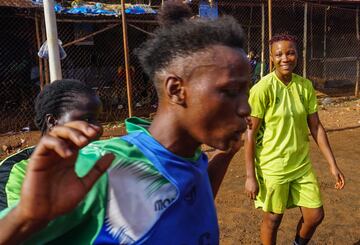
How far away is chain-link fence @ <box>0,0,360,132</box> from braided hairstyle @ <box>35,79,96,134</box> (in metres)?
6.40

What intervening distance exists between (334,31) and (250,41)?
3.58 meters

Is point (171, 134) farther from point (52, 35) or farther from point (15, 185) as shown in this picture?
point (52, 35)

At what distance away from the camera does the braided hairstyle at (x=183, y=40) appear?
1.20m

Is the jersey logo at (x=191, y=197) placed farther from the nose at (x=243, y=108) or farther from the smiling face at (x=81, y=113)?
→ the smiling face at (x=81, y=113)

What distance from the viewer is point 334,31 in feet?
45.6

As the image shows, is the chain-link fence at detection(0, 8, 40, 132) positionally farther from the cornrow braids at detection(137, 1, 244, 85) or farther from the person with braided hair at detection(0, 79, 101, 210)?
the cornrow braids at detection(137, 1, 244, 85)

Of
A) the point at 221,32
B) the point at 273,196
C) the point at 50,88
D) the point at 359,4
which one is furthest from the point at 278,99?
the point at 359,4

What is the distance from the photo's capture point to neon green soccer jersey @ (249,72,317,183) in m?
3.18

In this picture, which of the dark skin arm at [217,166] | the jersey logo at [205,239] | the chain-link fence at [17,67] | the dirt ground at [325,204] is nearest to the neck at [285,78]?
the dirt ground at [325,204]

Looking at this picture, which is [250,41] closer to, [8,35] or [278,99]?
[8,35]

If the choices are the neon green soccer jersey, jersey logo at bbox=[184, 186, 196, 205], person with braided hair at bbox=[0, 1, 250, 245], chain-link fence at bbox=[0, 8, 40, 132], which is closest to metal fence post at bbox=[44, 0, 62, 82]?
the neon green soccer jersey

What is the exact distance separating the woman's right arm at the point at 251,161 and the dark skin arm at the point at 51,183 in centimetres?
232

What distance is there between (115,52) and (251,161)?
29.5 ft

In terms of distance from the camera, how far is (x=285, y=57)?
3195mm
